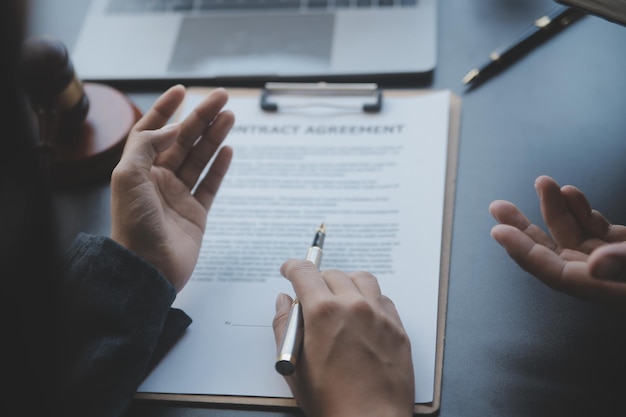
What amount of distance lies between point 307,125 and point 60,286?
35 centimetres

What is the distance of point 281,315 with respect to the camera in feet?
1.91

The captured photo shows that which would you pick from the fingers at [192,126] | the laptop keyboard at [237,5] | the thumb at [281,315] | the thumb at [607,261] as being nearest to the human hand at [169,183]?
the fingers at [192,126]

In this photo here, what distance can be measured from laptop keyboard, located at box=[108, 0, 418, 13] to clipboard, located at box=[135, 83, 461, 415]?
142 mm

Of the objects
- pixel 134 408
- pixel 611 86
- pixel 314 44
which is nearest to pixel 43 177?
pixel 134 408

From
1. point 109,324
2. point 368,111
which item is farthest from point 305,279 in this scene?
point 368,111

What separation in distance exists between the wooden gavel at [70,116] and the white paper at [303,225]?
0.10 m

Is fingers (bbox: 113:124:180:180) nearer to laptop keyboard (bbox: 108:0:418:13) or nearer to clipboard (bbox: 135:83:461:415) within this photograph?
clipboard (bbox: 135:83:461:415)

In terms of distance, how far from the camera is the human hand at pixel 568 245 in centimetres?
48

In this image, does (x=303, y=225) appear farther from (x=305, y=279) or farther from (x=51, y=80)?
(x=51, y=80)

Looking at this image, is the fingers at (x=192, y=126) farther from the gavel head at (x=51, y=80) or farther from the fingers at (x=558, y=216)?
the fingers at (x=558, y=216)

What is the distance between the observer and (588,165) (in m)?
0.70

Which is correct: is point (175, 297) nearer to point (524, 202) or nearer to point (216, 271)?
point (216, 271)

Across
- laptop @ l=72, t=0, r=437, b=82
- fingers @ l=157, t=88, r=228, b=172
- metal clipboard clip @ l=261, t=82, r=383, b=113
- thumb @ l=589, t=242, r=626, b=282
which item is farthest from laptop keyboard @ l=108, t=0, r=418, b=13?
thumb @ l=589, t=242, r=626, b=282

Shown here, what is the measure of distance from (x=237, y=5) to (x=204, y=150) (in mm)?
299
